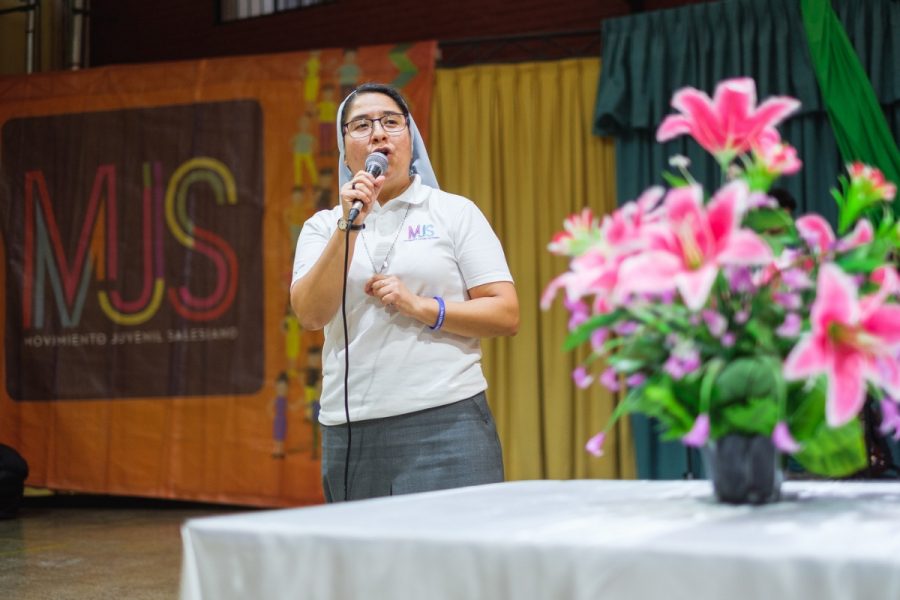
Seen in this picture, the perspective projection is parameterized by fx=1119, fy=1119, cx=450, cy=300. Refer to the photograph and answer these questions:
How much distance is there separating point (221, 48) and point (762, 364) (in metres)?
6.28

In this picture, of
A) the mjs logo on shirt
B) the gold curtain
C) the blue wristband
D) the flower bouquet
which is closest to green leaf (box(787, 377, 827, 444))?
the flower bouquet

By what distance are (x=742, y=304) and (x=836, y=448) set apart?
0.16m

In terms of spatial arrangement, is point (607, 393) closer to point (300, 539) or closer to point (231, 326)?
point (231, 326)

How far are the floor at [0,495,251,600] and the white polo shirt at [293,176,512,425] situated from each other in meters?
1.90

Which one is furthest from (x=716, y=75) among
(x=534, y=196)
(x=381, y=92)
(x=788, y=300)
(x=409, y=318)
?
(x=788, y=300)

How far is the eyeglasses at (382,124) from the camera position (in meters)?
2.09

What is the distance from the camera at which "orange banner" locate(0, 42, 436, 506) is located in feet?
18.7

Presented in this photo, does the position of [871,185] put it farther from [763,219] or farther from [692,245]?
[692,245]

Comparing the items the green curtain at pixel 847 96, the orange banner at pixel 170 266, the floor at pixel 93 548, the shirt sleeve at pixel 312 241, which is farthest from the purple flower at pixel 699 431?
the orange banner at pixel 170 266

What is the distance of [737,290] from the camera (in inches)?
43.7

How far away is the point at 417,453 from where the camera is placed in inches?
76.5

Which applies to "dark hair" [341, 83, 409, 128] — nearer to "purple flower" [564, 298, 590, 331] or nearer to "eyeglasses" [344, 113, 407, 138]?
"eyeglasses" [344, 113, 407, 138]

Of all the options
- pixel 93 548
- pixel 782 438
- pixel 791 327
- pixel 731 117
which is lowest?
pixel 93 548

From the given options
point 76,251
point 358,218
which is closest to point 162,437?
point 76,251
